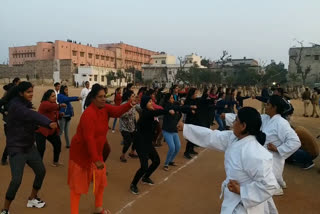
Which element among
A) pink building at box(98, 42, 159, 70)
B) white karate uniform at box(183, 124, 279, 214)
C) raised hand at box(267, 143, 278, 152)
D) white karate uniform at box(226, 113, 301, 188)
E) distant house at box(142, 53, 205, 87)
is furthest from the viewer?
pink building at box(98, 42, 159, 70)

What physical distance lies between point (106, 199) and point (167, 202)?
97 cm

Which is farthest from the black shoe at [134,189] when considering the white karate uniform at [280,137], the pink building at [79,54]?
the pink building at [79,54]

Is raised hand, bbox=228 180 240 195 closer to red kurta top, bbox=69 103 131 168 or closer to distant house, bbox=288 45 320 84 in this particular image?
red kurta top, bbox=69 103 131 168

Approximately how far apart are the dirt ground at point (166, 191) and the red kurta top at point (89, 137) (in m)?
1.04

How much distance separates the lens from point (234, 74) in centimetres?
5497

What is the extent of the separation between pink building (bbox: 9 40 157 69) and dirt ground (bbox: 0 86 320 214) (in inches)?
2158

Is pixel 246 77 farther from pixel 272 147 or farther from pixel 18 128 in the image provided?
pixel 18 128

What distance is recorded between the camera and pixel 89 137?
3420mm

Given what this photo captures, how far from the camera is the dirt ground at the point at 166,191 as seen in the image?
14.4 feet

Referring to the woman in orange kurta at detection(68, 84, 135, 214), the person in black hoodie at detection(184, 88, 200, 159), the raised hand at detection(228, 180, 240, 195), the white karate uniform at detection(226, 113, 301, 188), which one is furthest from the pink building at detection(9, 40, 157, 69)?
the raised hand at detection(228, 180, 240, 195)

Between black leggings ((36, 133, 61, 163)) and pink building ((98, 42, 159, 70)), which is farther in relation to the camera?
pink building ((98, 42, 159, 70))

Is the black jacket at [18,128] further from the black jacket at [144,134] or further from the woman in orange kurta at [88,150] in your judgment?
the black jacket at [144,134]

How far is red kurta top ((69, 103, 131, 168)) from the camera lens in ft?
11.3

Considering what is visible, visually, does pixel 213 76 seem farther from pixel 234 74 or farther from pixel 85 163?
pixel 85 163
